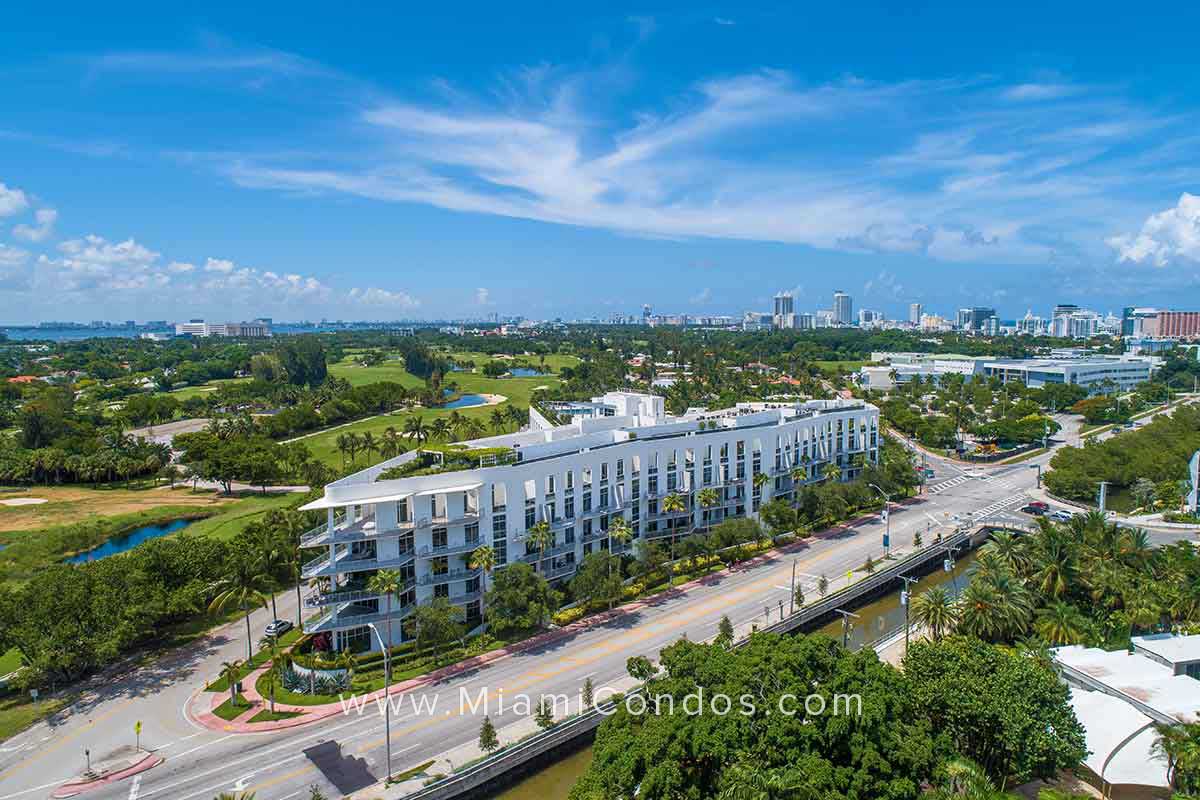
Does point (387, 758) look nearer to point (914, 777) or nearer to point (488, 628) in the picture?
point (488, 628)

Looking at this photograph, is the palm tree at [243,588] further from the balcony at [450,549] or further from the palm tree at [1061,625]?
the palm tree at [1061,625]

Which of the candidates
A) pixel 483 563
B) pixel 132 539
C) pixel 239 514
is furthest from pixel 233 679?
pixel 132 539

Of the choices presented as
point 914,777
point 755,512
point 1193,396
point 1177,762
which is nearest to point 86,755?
point 914,777

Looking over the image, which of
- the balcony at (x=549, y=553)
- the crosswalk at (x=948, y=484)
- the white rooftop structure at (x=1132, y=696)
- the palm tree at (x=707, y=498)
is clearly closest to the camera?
the white rooftop structure at (x=1132, y=696)

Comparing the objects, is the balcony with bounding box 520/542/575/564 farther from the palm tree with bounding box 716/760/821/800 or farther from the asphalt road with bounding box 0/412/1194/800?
the palm tree with bounding box 716/760/821/800

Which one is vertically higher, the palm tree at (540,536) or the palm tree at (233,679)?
the palm tree at (540,536)

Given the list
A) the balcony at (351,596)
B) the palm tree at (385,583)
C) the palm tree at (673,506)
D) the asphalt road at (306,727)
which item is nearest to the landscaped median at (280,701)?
the asphalt road at (306,727)
